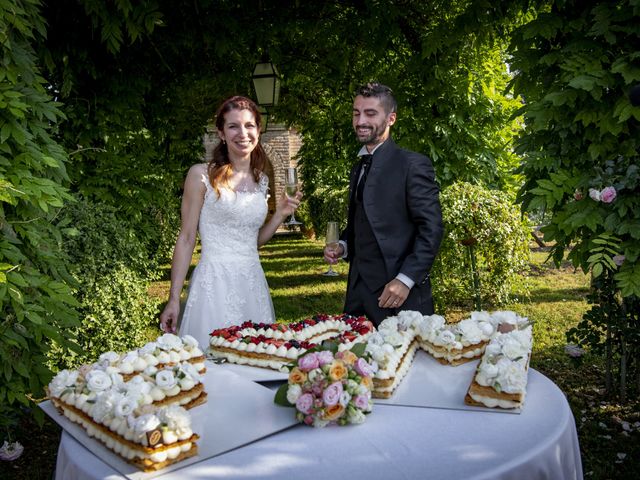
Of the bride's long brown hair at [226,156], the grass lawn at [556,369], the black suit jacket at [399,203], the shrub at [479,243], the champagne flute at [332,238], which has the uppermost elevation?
the bride's long brown hair at [226,156]

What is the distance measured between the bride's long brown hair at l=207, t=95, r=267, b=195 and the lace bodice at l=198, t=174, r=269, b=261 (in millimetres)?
56

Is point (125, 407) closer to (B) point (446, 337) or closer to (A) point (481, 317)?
(B) point (446, 337)

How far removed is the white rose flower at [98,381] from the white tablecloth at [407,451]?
0.17m

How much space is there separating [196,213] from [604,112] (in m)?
2.58

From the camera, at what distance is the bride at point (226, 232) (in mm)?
3400

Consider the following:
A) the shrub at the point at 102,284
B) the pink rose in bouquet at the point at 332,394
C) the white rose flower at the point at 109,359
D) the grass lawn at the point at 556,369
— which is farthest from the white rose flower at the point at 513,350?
the shrub at the point at 102,284

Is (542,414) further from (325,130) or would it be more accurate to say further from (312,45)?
(325,130)

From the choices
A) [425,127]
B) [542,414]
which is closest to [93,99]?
[425,127]

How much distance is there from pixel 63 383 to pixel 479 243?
599 centimetres

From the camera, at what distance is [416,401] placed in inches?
74.5

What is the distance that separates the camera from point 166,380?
186cm

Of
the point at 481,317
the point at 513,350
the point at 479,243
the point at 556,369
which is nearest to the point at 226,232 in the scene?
the point at 481,317

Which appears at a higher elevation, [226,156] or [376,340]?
[226,156]

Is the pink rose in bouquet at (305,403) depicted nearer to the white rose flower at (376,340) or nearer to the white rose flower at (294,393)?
the white rose flower at (294,393)
